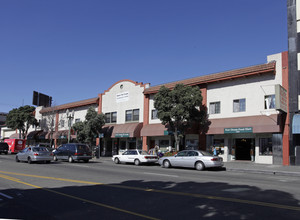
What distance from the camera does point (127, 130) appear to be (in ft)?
107

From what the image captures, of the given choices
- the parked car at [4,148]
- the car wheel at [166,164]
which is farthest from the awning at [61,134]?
the car wheel at [166,164]

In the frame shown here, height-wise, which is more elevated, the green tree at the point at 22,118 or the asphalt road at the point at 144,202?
the green tree at the point at 22,118

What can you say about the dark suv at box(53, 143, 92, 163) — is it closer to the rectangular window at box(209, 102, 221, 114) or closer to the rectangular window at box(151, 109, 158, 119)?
the rectangular window at box(151, 109, 158, 119)

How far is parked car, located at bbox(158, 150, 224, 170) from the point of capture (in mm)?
18766

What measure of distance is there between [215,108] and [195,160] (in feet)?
29.0

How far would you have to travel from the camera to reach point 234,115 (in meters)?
25.1

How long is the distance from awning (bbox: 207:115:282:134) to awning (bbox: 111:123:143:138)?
Answer: 9.36m

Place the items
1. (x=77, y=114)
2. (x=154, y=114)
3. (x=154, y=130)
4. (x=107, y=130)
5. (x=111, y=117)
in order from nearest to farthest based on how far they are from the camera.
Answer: (x=154, y=130)
(x=154, y=114)
(x=107, y=130)
(x=111, y=117)
(x=77, y=114)

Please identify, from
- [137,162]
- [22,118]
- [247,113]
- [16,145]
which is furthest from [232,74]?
[22,118]

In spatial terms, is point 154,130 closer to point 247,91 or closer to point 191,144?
point 191,144

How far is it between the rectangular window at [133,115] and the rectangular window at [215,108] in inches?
393

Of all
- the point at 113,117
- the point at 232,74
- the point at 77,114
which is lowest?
the point at 113,117

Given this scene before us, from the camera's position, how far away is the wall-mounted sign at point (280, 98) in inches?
794

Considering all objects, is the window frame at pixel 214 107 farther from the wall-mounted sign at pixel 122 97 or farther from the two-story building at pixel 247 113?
the wall-mounted sign at pixel 122 97
